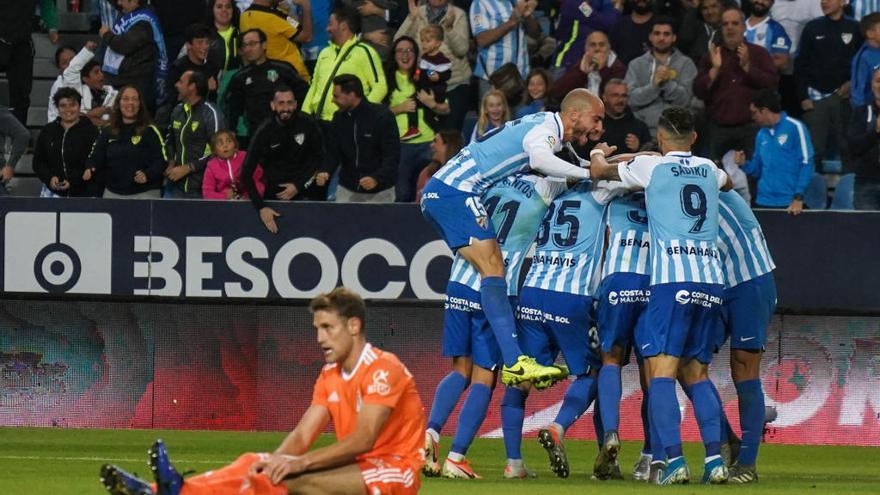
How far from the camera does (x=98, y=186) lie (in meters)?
15.7

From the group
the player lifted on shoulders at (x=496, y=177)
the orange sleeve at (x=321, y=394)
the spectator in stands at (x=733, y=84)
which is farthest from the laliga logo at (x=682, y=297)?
the spectator in stands at (x=733, y=84)

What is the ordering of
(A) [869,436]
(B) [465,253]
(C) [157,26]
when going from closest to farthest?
(B) [465,253], (A) [869,436], (C) [157,26]

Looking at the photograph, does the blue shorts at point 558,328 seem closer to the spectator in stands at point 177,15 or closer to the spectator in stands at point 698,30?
the spectator in stands at point 698,30

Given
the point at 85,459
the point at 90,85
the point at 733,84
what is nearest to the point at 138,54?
the point at 90,85

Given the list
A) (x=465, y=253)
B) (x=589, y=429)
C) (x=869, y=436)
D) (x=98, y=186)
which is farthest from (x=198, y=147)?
(x=869, y=436)

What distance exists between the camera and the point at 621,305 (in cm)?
1062

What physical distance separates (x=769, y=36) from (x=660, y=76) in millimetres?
1313

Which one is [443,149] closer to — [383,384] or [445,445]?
[445,445]

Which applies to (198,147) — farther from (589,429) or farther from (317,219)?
Answer: (589,429)

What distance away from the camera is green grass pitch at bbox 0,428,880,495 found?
9.86 metres

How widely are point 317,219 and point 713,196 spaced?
5.27m

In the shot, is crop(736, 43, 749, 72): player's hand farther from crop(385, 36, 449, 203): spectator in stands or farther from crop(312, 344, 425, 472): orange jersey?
crop(312, 344, 425, 472): orange jersey

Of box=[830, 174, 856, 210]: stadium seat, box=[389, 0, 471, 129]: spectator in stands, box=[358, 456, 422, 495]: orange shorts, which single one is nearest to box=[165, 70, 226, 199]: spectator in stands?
box=[389, 0, 471, 129]: spectator in stands

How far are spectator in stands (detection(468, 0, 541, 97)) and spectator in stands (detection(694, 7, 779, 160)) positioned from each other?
1987 millimetres
